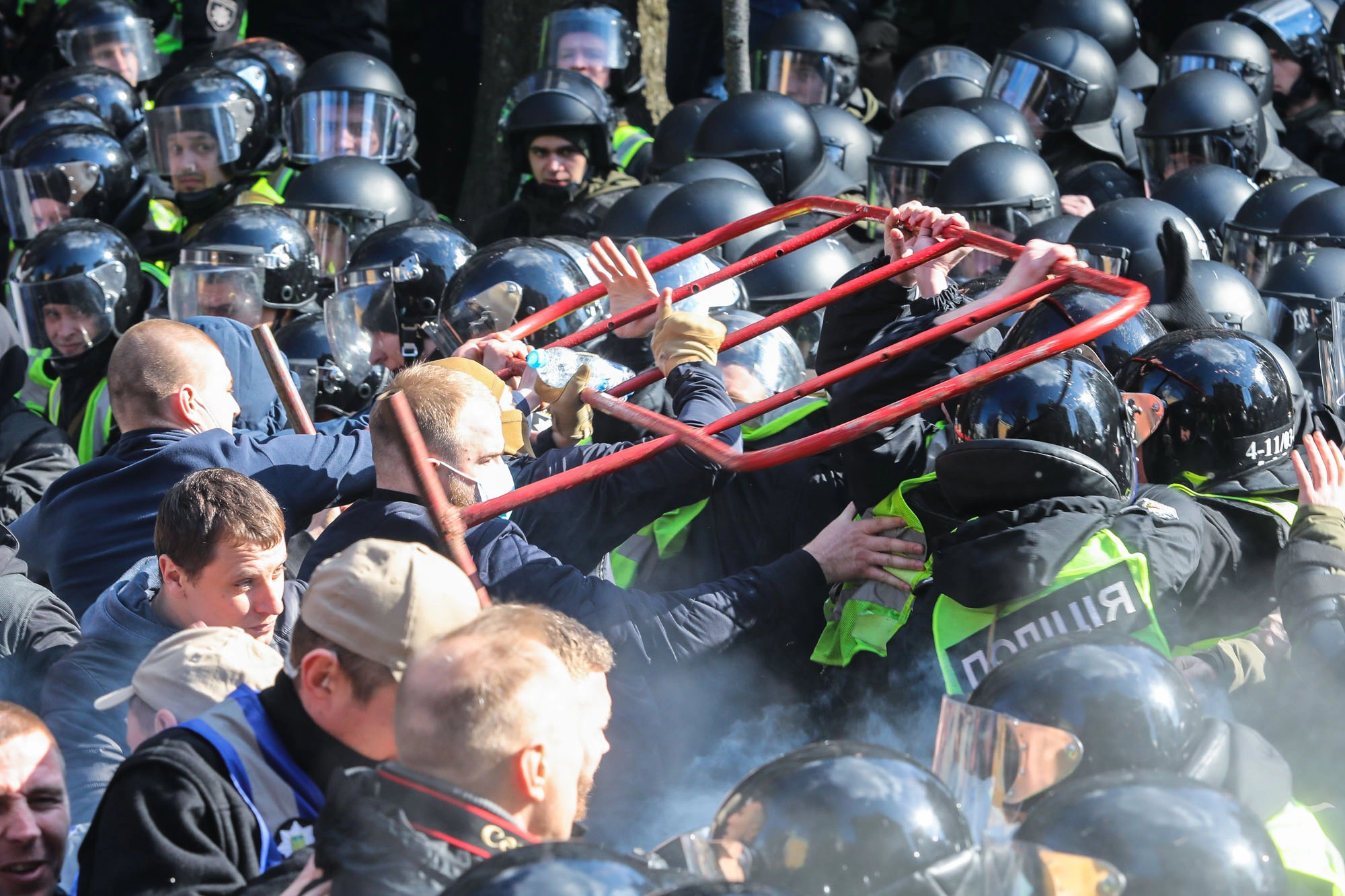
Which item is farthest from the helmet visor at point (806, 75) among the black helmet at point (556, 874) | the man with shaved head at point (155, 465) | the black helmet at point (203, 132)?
the black helmet at point (556, 874)

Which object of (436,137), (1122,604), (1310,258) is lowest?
(436,137)

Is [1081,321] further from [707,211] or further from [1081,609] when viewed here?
[707,211]

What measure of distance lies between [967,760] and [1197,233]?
183 inches

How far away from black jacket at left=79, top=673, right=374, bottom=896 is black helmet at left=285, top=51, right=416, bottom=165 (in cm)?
685

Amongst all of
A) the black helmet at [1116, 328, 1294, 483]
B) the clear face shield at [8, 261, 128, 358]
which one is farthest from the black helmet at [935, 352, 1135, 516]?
the clear face shield at [8, 261, 128, 358]

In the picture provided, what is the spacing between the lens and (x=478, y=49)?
1048 centimetres

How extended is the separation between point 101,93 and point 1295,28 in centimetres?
722

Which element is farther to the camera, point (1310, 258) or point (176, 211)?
point (176, 211)

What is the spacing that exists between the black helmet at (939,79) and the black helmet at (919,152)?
0.83m

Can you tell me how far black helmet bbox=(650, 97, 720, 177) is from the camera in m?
8.30

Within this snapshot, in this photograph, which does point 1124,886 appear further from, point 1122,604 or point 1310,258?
point 1310,258

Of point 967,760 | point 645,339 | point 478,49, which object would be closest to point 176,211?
point 478,49

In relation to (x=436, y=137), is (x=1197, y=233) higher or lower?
higher

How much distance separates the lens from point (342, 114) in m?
8.63
